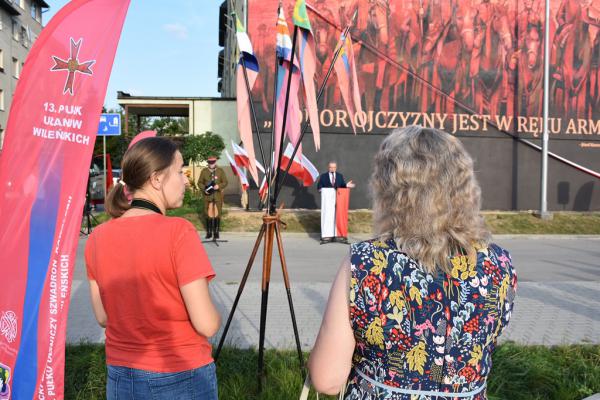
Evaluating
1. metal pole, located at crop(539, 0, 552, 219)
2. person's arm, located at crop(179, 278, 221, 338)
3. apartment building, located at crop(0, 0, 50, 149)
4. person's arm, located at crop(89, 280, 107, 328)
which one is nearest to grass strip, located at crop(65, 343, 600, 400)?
person's arm, located at crop(89, 280, 107, 328)

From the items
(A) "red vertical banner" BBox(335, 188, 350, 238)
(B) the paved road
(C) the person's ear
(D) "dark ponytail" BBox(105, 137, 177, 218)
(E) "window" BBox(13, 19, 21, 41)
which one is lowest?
(B) the paved road

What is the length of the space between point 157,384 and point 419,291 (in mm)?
1117

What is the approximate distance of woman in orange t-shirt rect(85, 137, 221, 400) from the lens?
2.01 meters

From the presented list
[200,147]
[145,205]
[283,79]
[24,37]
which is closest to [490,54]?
[200,147]

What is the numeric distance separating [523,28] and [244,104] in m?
17.6

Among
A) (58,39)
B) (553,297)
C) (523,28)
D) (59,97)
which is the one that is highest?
(523,28)

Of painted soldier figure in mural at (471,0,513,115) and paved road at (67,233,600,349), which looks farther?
painted soldier figure in mural at (471,0,513,115)

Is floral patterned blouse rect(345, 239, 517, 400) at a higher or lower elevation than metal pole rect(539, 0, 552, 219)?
lower

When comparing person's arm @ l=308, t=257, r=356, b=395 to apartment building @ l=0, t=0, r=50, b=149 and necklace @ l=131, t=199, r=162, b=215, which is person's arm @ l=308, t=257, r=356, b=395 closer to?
necklace @ l=131, t=199, r=162, b=215

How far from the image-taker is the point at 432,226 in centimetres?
166

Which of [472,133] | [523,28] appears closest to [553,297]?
[472,133]

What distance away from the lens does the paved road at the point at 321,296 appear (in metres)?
5.33

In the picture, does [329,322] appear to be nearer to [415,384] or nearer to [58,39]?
[415,384]

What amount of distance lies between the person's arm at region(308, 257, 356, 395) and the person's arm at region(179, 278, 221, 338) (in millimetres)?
582
